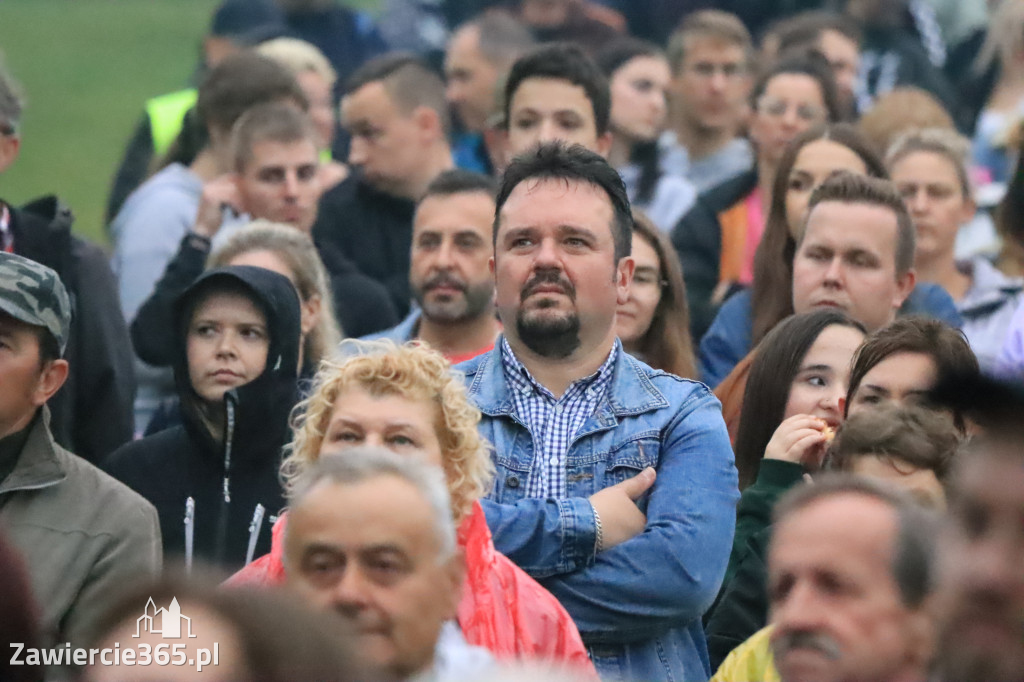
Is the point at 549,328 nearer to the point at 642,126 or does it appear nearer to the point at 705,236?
the point at 705,236

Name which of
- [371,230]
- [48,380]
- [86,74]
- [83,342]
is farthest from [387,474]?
[86,74]

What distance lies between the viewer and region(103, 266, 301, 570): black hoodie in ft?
19.5

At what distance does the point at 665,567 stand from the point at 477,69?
23.0 ft

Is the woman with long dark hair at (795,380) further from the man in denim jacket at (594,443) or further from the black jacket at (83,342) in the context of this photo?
the black jacket at (83,342)

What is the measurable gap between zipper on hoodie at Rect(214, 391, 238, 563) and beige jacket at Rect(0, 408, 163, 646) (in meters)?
0.60

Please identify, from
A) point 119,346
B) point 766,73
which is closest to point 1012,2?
point 766,73

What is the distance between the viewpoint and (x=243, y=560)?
5875mm

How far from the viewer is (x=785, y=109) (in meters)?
9.49

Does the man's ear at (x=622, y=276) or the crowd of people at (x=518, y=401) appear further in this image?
the man's ear at (x=622, y=276)

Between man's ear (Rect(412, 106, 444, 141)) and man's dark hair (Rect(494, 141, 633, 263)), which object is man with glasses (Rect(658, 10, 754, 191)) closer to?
man's ear (Rect(412, 106, 444, 141))

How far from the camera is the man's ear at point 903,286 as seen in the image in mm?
7047

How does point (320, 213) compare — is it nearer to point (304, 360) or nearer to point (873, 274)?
point (304, 360)

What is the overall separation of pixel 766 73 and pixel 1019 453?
22.4 feet

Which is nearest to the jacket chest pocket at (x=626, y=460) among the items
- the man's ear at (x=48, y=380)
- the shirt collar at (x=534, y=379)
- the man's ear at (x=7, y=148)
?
the shirt collar at (x=534, y=379)
